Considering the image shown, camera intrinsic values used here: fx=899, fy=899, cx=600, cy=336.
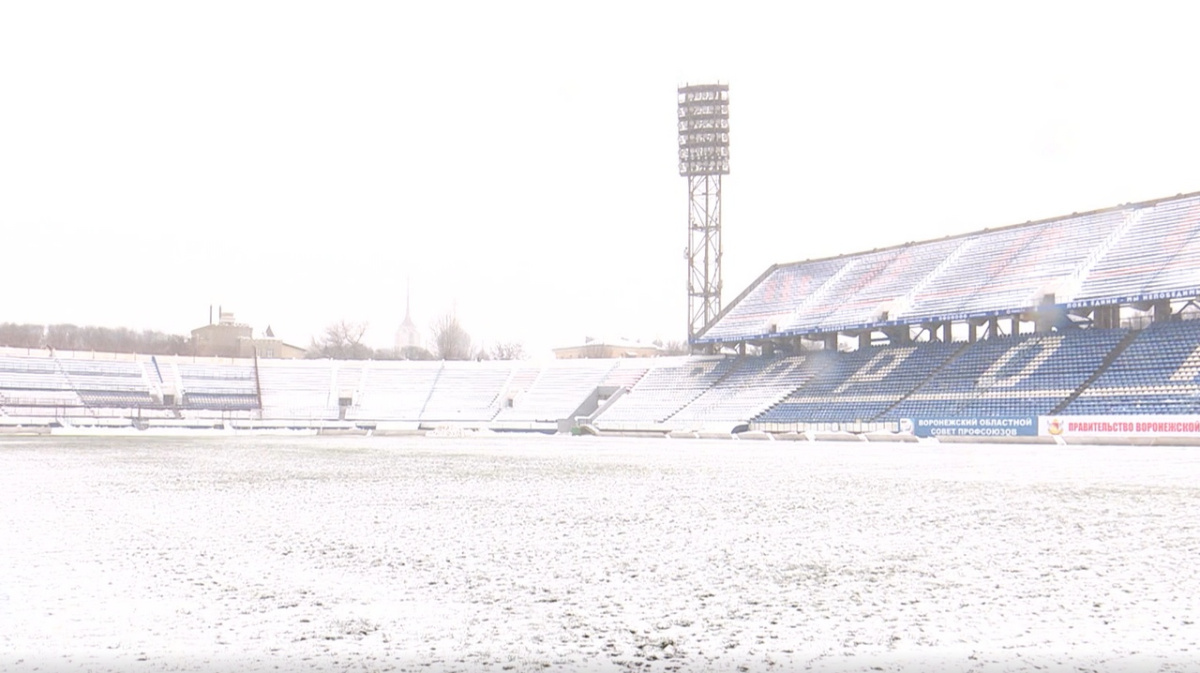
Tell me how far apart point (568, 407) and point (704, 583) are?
212ft

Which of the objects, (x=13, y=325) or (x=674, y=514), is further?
(x=13, y=325)

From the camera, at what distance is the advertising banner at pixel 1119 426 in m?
33.7

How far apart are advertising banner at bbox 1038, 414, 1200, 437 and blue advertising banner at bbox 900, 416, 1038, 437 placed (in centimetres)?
63

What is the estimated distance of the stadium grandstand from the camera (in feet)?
135

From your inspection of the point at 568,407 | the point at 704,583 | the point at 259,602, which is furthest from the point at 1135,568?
the point at 568,407

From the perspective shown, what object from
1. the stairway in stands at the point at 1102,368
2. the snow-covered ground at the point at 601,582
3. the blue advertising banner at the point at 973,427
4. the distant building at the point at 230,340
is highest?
the distant building at the point at 230,340

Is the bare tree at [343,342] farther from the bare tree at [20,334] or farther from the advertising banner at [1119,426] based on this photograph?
the advertising banner at [1119,426]

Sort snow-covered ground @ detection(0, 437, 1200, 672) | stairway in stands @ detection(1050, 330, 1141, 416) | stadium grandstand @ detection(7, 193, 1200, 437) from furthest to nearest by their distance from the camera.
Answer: stadium grandstand @ detection(7, 193, 1200, 437), stairway in stands @ detection(1050, 330, 1141, 416), snow-covered ground @ detection(0, 437, 1200, 672)

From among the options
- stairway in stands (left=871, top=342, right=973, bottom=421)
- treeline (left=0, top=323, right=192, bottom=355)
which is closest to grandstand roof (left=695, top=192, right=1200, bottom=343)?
stairway in stands (left=871, top=342, right=973, bottom=421)

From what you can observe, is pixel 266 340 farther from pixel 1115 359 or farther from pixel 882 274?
pixel 1115 359

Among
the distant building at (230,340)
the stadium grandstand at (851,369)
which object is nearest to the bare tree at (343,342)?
the distant building at (230,340)

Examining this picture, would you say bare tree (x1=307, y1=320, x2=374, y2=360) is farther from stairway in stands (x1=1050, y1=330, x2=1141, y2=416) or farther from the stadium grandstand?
stairway in stands (x1=1050, y1=330, x2=1141, y2=416)

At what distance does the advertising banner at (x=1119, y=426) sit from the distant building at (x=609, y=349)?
312 ft

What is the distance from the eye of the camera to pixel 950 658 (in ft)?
13.1
